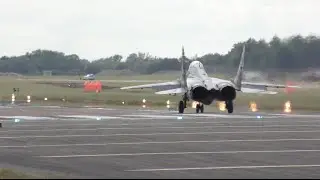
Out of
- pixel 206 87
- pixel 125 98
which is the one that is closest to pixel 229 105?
pixel 206 87

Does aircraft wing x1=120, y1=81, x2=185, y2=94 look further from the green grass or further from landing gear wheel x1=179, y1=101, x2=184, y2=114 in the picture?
the green grass

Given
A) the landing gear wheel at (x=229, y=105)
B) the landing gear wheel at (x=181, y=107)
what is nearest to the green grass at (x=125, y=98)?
the landing gear wheel at (x=229, y=105)

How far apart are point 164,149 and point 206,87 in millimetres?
23930

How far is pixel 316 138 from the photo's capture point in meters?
25.7

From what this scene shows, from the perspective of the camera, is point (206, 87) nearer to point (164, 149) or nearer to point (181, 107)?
point (181, 107)

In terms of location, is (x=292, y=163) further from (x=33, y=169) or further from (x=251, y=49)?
(x=251, y=49)

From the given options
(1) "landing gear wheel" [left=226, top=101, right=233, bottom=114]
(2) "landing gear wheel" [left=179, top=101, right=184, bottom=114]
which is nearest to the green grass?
(1) "landing gear wheel" [left=226, top=101, right=233, bottom=114]

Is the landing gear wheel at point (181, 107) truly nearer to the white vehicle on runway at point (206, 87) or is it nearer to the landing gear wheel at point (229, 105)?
the white vehicle on runway at point (206, 87)

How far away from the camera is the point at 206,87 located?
4506cm

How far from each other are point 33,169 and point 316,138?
12.3m

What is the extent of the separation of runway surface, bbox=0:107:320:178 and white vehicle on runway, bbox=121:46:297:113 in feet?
35.8

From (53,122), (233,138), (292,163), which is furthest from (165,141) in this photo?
(53,122)

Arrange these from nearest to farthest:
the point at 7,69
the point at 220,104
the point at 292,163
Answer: the point at 292,163
the point at 220,104
the point at 7,69

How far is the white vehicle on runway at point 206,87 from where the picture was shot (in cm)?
4488
